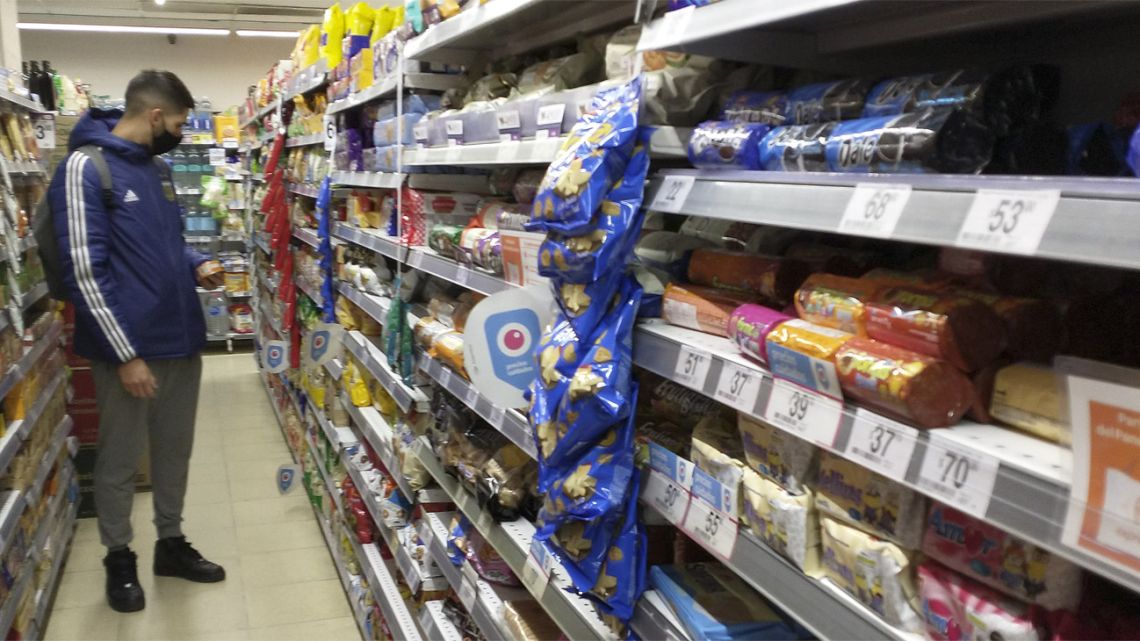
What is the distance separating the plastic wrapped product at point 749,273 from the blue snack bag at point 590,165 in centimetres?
20

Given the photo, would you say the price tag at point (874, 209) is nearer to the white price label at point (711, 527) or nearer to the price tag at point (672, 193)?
the price tag at point (672, 193)

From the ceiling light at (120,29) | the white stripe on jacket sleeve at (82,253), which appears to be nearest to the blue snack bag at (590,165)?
the white stripe on jacket sleeve at (82,253)

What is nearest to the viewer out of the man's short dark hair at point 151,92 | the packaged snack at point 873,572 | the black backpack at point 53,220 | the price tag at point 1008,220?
the price tag at point 1008,220

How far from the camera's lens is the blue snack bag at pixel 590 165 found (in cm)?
125

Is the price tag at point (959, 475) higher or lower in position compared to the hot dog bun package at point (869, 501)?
higher

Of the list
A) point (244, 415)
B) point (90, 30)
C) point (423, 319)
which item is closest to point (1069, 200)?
point (423, 319)

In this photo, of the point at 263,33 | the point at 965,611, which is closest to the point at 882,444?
the point at 965,611

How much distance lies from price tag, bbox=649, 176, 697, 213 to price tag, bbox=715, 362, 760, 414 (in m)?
0.24

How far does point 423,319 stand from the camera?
2.55 metres

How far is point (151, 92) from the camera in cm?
328

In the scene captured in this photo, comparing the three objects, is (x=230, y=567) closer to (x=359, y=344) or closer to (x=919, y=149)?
(x=359, y=344)

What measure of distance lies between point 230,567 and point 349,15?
2551 millimetres

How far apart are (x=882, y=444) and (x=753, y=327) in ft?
0.84

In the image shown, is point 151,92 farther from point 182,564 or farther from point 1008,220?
point 1008,220
